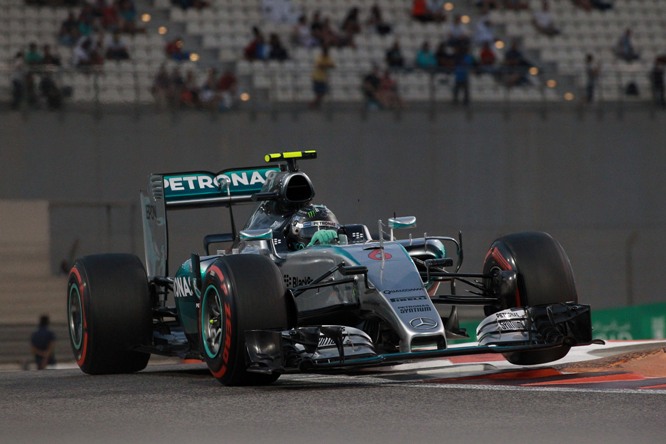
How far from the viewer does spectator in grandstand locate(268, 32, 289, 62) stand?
22984 mm

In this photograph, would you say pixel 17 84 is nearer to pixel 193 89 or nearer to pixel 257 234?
pixel 193 89

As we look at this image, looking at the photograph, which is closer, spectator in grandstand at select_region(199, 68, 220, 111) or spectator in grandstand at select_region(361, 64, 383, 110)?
spectator in grandstand at select_region(199, 68, 220, 111)

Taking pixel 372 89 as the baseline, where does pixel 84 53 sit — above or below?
above

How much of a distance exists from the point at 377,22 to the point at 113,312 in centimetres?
1390

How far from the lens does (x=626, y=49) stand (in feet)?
82.3

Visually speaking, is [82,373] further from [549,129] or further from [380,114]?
[549,129]

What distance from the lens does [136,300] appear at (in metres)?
11.6

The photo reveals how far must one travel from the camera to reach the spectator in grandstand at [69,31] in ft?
73.7

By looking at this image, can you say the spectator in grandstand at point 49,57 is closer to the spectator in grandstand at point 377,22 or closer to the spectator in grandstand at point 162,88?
the spectator in grandstand at point 162,88

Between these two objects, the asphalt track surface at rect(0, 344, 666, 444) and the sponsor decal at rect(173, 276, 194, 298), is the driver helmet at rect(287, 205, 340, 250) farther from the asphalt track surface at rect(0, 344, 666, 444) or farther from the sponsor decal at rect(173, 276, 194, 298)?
the asphalt track surface at rect(0, 344, 666, 444)

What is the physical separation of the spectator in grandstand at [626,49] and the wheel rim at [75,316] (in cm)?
1536

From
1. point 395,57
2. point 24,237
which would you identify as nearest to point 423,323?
point 24,237

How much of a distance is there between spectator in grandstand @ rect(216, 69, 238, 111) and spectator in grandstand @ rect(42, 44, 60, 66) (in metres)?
2.61

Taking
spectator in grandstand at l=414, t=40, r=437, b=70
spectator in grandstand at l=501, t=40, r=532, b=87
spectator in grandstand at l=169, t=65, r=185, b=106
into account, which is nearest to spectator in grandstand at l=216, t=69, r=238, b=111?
spectator in grandstand at l=169, t=65, r=185, b=106
